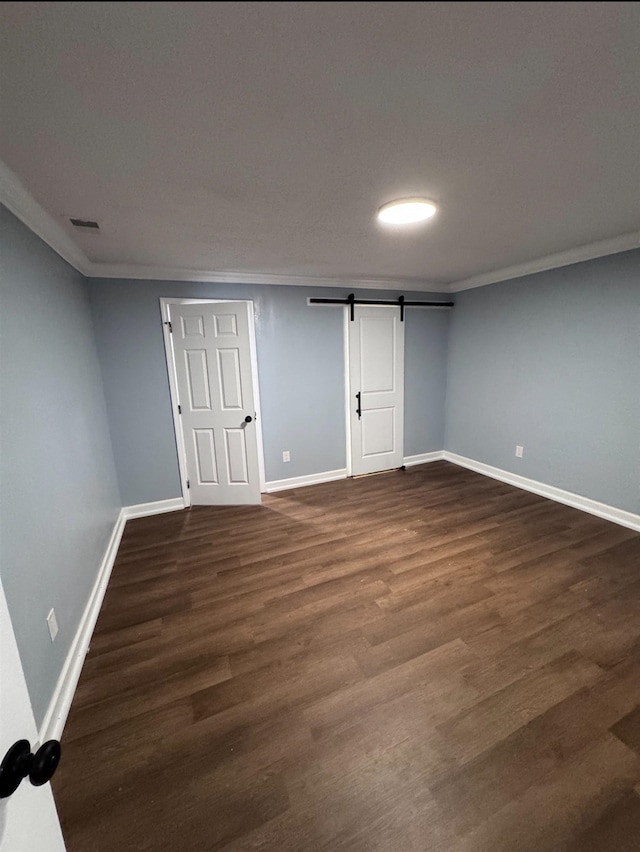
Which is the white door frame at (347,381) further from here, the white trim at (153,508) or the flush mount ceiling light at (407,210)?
the white trim at (153,508)

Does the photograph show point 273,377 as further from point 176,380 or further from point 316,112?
point 316,112

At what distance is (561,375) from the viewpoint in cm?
312

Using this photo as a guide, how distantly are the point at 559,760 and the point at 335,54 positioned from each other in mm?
2444

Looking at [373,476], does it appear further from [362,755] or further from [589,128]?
[589,128]

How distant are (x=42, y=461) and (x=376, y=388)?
128 inches

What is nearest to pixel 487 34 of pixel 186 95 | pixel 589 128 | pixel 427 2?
pixel 427 2

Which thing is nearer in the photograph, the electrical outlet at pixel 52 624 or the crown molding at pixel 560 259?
the electrical outlet at pixel 52 624

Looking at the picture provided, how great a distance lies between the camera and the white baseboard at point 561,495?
→ 278 cm

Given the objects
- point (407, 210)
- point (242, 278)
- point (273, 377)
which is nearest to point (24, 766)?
point (407, 210)

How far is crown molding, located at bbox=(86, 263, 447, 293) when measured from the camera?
287 centimetres

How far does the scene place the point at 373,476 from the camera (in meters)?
4.15

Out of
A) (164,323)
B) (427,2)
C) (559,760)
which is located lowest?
(559,760)

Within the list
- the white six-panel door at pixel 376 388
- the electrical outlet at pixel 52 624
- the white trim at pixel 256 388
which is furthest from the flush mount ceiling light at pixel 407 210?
the electrical outlet at pixel 52 624

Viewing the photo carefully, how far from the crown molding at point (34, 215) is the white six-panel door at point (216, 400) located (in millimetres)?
939
